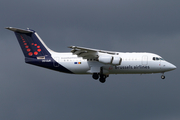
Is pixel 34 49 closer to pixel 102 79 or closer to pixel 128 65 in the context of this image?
pixel 102 79

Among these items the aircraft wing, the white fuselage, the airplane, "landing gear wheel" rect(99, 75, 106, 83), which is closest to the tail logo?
the airplane

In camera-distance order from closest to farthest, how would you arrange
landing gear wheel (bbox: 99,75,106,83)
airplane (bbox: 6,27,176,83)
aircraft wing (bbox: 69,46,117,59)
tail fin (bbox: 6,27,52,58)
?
1. aircraft wing (bbox: 69,46,117,59)
2. airplane (bbox: 6,27,176,83)
3. landing gear wheel (bbox: 99,75,106,83)
4. tail fin (bbox: 6,27,52,58)

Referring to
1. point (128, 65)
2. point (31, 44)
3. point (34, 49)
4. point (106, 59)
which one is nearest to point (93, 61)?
point (106, 59)

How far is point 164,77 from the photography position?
38031 mm

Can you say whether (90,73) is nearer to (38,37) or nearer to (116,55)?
(116,55)

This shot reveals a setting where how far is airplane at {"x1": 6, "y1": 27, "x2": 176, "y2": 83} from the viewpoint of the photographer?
36.4 m

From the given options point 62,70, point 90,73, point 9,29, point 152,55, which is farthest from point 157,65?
point 9,29

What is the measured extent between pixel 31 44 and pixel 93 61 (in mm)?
7913

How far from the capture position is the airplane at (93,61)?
36375mm

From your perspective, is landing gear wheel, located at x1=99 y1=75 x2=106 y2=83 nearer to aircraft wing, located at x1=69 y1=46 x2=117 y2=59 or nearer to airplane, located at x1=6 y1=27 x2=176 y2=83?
airplane, located at x1=6 y1=27 x2=176 y2=83

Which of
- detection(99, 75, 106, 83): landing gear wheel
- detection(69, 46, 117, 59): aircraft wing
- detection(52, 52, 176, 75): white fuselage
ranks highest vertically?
detection(69, 46, 117, 59): aircraft wing

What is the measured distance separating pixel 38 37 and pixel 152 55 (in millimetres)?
13661

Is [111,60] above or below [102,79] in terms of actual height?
above

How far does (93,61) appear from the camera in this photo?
122 feet
